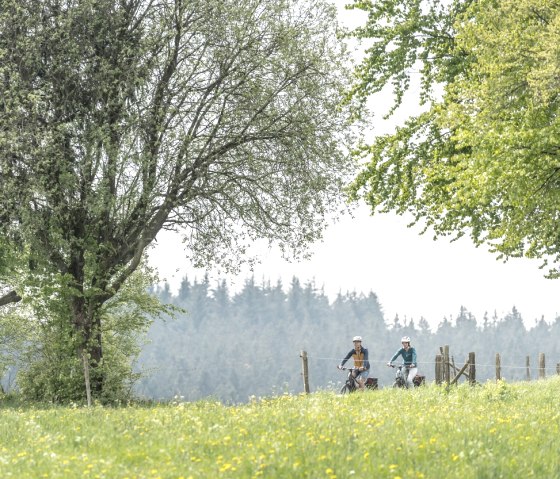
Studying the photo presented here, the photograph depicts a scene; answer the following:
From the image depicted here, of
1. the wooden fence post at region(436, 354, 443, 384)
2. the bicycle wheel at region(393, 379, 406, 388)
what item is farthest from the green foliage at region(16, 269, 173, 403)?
the wooden fence post at region(436, 354, 443, 384)

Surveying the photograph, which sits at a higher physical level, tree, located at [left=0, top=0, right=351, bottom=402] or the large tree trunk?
tree, located at [left=0, top=0, right=351, bottom=402]

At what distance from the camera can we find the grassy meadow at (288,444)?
375 inches

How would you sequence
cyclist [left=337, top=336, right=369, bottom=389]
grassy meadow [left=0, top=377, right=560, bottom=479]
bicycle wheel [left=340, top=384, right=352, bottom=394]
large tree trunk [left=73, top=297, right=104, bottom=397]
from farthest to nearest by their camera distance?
1. large tree trunk [left=73, top=297, right=104, bottom=397]
2. bicycle wheel [left=340, top=384, right=352, bottom=394]
3. cyclist [left=337, top=336, right=369, bottom=389]
4. grassy meadow [left=0, top=377, right=560, bottom=479]

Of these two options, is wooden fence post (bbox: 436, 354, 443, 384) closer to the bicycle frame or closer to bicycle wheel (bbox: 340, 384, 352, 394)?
the bicycle frame

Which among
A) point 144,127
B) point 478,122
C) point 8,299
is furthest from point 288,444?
point 8,299

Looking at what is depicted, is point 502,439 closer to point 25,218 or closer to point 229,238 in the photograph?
point 25,218

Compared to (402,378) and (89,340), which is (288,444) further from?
(89,340)

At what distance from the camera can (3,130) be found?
25453 millimetres

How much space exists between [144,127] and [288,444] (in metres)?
17.9

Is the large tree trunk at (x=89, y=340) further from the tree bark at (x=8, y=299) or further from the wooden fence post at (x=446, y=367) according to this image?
the wooden fence post at (x=446, y=367)

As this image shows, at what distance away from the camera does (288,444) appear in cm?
1050

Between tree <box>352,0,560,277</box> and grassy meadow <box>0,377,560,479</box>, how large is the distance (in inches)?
268

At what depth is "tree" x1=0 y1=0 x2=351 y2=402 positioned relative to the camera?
25609mm

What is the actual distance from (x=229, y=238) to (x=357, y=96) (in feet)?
24.2
